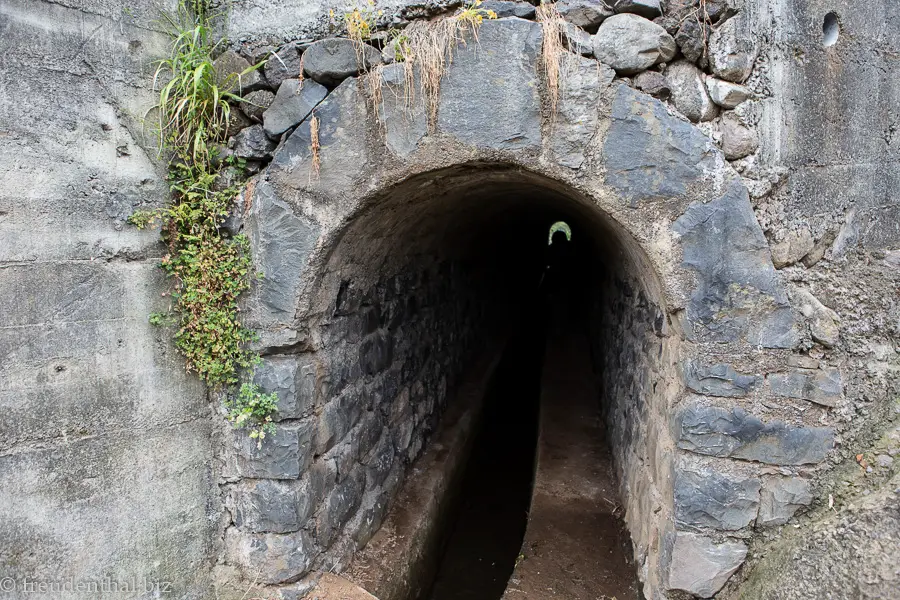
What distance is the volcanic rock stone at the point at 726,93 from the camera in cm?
217

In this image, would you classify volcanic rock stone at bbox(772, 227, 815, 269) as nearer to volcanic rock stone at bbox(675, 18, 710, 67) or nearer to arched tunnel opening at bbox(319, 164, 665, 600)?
arched tunnel opening at bbox(319, 164, 665, 600)

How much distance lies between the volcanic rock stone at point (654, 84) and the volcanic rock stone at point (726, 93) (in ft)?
0.53

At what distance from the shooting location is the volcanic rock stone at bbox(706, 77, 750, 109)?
7.13 feet

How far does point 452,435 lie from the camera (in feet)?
16.0

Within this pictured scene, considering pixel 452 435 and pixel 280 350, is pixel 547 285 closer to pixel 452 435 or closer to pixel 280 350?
pixel 452 435

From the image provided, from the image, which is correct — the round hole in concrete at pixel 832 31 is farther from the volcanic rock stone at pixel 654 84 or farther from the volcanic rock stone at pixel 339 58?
the volcanic rock stone at pixel 339 58

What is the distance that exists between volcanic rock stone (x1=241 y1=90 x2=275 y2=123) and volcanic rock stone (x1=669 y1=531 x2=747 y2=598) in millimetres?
2546

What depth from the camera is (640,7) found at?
7.13 feet

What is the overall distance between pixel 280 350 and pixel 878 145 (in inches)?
106

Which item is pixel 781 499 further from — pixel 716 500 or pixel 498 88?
pixel 498 88

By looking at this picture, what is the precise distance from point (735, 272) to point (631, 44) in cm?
98

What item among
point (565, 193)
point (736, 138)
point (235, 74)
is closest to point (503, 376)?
point (565, 193)

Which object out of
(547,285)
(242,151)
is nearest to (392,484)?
(242,151)

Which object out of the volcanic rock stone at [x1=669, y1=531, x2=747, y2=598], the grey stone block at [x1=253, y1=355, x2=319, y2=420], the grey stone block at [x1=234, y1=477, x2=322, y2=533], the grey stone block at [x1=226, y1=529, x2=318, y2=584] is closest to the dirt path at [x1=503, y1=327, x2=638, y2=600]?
the volcanic rock stone at [x1=669, y1=531, x2=747, y2=598]
